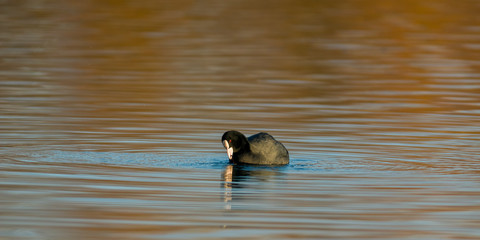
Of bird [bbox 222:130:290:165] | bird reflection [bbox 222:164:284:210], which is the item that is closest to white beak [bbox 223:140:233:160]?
bird [bbox 222:130:290:165]

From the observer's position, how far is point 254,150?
16.4m

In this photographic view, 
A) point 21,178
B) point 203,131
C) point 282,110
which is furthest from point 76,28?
point 21,178

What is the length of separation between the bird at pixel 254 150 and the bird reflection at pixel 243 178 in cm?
12

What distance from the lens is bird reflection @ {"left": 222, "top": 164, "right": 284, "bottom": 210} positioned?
13836mm

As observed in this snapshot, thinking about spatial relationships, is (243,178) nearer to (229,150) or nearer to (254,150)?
(229,150)

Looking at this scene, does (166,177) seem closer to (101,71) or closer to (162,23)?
(101,71)

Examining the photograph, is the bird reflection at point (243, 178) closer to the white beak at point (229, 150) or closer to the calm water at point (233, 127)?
the calm water at point (233, 127)

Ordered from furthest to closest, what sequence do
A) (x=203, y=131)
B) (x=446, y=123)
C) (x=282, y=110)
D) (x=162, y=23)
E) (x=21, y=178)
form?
(x=162, y=23) → (x=282, y=110) → (x=446, y=123) → (x=203, y=131) → (x=21, y=178)

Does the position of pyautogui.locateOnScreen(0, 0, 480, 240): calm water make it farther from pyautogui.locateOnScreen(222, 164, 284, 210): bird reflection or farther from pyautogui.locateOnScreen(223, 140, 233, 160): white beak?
pyautogui.locateOnScreen(223, 140, 233, 160): white beak

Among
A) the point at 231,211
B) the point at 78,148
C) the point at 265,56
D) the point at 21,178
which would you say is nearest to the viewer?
the point at 231,211

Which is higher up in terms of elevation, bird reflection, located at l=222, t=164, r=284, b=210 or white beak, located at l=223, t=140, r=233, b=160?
white beak, located at l=223, t=140, r=233, b=160

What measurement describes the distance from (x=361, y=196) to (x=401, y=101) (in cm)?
1170

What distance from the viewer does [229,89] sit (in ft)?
86.3

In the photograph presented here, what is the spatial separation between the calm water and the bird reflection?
0.04 metres
